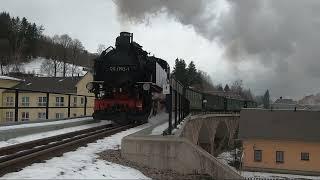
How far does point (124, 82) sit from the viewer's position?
19.8 metres

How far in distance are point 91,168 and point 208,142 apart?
32232mm

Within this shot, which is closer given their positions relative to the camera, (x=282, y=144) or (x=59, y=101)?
(x=282, y=144)

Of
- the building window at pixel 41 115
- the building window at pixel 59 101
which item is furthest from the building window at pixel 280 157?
the building window at pixel 59 101

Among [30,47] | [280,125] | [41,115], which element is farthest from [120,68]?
[30,47]

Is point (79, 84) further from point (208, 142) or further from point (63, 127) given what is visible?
point (63, 127)

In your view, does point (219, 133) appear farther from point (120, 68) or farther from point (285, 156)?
point (120, 68)

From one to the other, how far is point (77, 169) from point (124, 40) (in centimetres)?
1262

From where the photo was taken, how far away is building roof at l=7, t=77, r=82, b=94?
62.3 meters

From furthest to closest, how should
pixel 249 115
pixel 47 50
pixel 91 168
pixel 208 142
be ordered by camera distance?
pixel 47 50 → pixel 249 115 → pixel 208 142 → pixel 91 168

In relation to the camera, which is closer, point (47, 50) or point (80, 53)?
point (47, 50)

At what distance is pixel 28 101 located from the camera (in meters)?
56.4

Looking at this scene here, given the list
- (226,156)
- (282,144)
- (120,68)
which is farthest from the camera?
(226,156)

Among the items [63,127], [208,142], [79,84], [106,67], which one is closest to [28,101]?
Result: [79,84]

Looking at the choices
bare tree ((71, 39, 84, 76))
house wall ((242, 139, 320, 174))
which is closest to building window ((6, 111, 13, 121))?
house wall ((242, 139, 320, 174))
